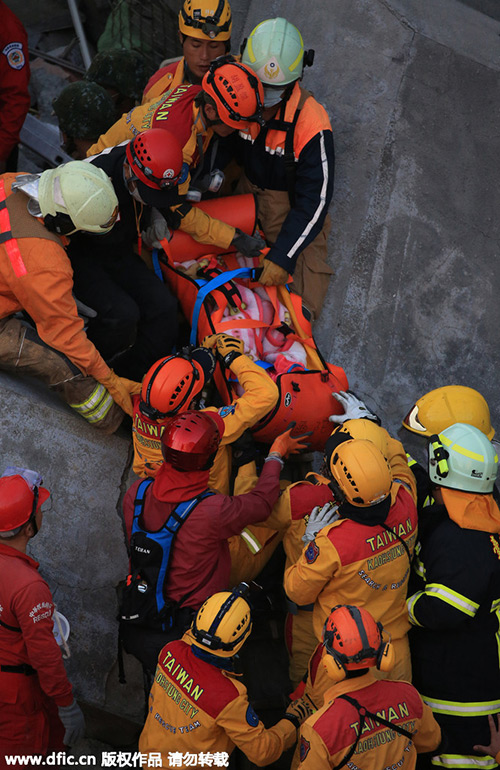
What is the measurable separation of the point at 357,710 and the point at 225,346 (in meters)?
2.19

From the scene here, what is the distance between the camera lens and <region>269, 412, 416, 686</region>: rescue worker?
13.2ft

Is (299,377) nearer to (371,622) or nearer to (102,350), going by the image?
(102,350)

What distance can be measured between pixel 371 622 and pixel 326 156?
318 centimetres

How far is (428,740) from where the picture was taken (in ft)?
11.3

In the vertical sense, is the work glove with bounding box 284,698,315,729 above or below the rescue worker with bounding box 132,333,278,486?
below

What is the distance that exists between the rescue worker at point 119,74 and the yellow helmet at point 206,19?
3.79 feet

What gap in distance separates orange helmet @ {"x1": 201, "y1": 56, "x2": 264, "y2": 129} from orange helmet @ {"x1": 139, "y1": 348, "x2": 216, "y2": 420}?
61.7 inches

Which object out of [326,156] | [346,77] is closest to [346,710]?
[326,156]

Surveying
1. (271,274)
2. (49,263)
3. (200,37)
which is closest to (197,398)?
(49,263)

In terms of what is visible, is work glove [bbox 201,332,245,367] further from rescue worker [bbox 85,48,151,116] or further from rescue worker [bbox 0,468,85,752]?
rescue worker [bbox 85,48,151,116]

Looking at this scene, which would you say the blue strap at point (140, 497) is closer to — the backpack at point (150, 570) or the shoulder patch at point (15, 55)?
the backpack at point (150, 570)

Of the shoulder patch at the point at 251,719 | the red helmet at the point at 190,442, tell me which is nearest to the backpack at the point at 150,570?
the red helmet at the point at 190,442

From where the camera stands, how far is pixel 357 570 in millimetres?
3578

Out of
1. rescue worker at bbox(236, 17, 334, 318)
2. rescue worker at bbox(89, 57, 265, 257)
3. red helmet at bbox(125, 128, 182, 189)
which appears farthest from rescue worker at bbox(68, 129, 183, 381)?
rescue worker at bbox(236, 17, 334, 318)
